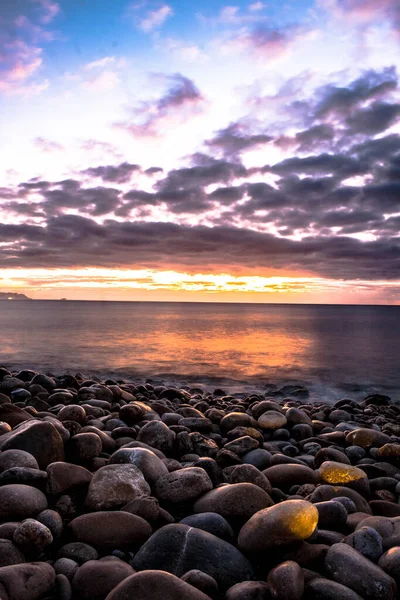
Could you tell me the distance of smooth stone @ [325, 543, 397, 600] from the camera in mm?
3250

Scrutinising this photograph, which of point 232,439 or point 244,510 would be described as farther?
point 232,439

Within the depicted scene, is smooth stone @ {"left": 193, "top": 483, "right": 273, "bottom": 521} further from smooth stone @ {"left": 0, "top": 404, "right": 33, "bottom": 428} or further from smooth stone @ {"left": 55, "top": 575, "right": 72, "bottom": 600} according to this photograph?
smooth stone @ {"left": 0, "top": 404, "right": 33, "bottom": 428}

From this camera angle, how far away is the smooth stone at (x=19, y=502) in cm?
390

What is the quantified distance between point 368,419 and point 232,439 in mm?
6208

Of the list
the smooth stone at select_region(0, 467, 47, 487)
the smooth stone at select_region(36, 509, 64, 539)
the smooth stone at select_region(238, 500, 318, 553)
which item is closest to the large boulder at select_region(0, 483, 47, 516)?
the smooth stone at select_region(36, 509, 64, 539)

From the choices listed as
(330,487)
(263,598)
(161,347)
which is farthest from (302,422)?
(161,347)

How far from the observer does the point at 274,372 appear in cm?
2431

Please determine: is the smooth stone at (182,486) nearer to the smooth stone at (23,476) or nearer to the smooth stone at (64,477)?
the smooth stone at (64,477)

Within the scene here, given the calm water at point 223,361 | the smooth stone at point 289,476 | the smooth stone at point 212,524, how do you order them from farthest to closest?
the calm water at point 223,361
the smooth stone at point 289,476
the smooth stone at point 212,524

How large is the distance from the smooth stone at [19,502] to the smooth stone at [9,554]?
43 centimetres

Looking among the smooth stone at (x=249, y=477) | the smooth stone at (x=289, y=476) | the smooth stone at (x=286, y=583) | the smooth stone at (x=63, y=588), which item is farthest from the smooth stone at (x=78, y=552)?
the smooth stone at (x=289, y=476)

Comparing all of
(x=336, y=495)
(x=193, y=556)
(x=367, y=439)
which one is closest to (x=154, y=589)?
(x=193, y=556)

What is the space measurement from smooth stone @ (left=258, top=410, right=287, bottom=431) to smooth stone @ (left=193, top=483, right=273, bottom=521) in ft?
14.1

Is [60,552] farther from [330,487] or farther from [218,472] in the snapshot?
[330,487]
